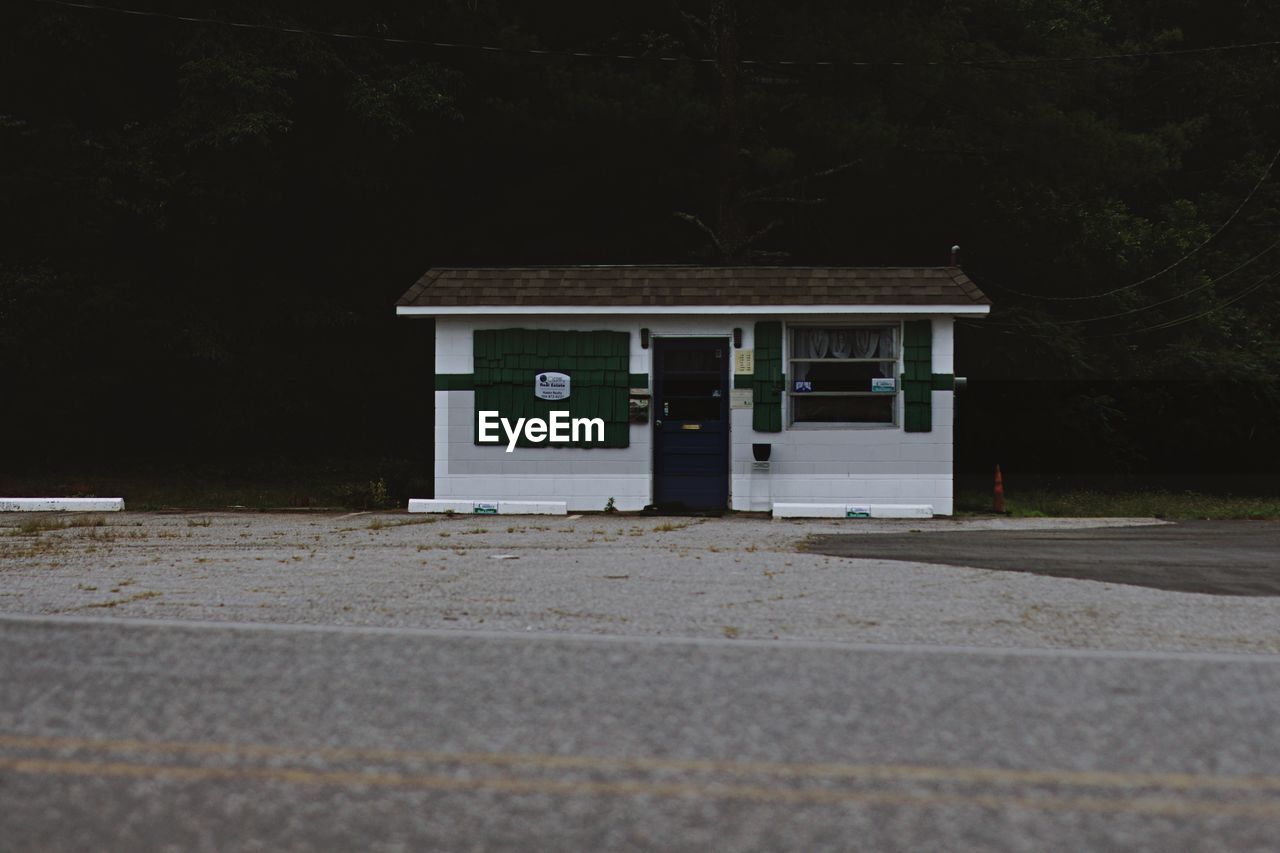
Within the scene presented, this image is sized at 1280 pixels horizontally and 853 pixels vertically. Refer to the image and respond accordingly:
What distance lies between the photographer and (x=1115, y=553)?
12625 mm

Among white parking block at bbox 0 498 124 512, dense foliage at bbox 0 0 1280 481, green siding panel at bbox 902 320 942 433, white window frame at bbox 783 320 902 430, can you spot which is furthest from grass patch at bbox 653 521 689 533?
dense foliage at bbox 0 0 1280 481

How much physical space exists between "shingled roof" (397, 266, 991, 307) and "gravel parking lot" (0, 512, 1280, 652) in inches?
182

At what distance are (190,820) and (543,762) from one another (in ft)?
4.09

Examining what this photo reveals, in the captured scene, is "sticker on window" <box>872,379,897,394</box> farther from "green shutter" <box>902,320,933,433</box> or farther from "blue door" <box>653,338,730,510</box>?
"blue door" <box>653,338,730,510</box>

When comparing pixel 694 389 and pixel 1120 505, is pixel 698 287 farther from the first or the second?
→ pixel 1120 505

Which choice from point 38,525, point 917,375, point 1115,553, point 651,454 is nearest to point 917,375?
point 917,375

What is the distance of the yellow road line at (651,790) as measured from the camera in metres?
4.44

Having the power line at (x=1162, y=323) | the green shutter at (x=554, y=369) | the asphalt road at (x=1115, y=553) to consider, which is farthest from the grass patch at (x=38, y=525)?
the power line at (x=1162, y=323)

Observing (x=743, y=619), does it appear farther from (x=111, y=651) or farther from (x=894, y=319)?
(x=894, y=319)

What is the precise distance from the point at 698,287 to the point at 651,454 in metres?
2.31

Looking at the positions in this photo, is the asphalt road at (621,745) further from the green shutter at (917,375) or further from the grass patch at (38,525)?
the green shutter at (917,375)

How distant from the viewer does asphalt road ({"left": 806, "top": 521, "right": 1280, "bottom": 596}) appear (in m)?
10.6

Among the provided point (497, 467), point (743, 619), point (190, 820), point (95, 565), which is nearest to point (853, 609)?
point (743, 619)

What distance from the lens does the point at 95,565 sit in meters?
11.4
